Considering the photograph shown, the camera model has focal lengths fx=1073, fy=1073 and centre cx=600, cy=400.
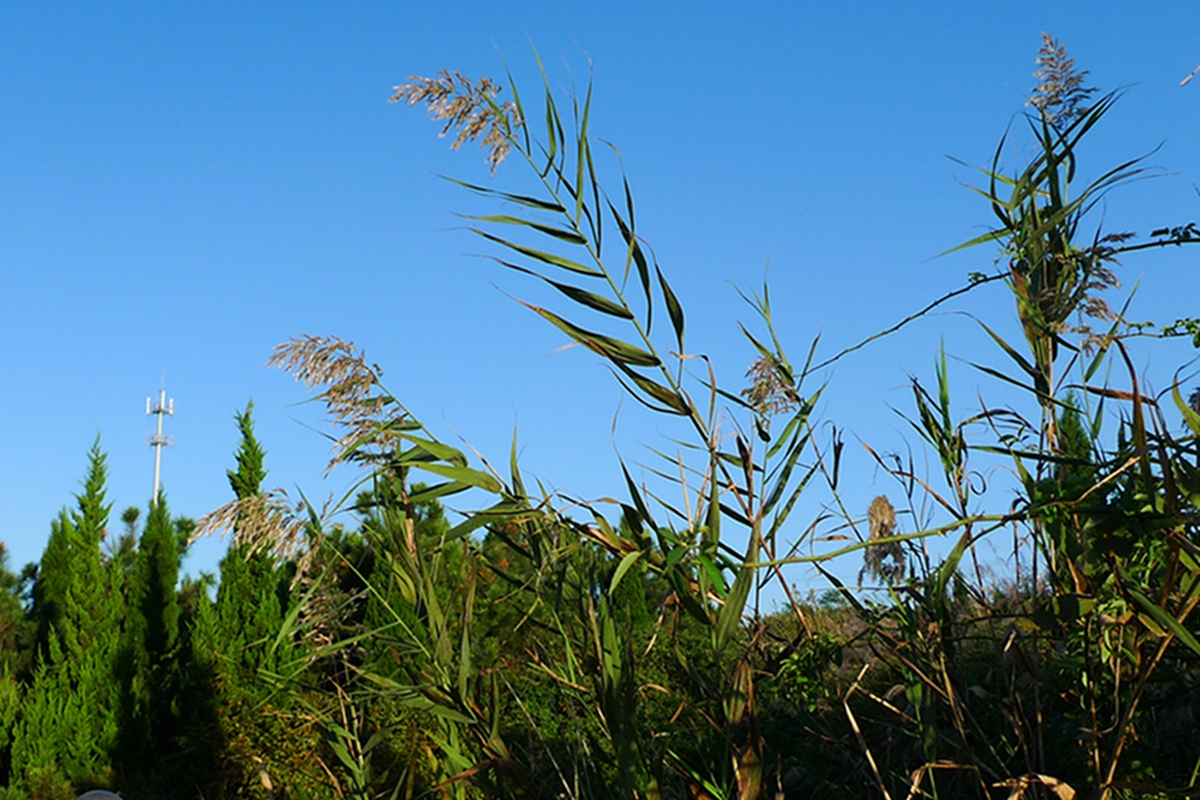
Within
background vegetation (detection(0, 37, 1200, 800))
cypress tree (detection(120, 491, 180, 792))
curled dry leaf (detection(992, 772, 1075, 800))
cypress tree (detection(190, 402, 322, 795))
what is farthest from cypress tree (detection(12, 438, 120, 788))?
curled dry leaf (detection(992, 772, 1075, 800))

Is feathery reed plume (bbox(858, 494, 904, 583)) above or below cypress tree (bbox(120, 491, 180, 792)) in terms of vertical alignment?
below

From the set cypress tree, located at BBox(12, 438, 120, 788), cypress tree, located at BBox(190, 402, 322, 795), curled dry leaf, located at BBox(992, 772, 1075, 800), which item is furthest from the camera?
cypress tree, located at BBox(12, 438, 120, 788)

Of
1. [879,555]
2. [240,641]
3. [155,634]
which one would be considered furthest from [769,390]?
[155,634]

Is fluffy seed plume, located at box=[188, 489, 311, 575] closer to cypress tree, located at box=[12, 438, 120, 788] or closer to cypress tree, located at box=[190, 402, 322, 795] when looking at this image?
cypress tree, located at box=[190, 402, 322, 795]

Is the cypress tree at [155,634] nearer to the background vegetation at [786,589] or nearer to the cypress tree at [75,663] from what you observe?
the cypress tree at [75,663]

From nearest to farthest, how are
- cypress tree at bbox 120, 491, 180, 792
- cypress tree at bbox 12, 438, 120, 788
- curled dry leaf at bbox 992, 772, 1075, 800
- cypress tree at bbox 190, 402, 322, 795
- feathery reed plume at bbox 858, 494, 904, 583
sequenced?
1. curled dry leaf at bbox 992, 772, 1075, 800
2. feathery reed plume at bbox 858, 494, 904, 583
3. cypress tree at bbox 190, 402, 322, 795
4. cypress tree at bbox 12, 438, 120, 788
5. cypress tree at bbox 120, 491, 180, 792

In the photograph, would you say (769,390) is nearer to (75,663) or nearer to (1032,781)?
(1032,781)

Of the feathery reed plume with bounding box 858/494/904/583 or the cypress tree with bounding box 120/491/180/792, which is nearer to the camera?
the feathery reed plume with bounding box 858/494/904/583

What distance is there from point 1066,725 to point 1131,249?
108 cm

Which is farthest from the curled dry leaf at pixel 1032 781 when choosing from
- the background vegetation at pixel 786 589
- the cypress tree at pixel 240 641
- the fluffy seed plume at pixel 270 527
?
the cypress tree at pixel 240 641

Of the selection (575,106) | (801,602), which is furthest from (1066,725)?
(575,106)

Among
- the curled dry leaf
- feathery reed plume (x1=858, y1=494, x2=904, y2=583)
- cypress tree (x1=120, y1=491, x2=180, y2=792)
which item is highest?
cypress tree (x1=120, y1=491, x2=180, y2=792)

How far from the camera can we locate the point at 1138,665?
1.57 metres

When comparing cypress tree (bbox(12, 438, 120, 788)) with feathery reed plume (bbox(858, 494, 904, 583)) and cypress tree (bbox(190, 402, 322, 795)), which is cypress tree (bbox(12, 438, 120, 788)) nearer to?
cypress tree (bbox(190, 402, 322, 795))
